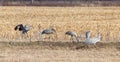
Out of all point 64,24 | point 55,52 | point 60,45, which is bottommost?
Result: point 64,24

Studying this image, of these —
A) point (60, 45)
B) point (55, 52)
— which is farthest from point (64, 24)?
point (55, 52)

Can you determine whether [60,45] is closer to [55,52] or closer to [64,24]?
[55,52]

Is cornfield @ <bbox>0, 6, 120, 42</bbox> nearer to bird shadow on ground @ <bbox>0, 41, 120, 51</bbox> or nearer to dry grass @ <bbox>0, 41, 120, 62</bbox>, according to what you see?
bird shadow on ground @ <bbox>0, 41, 120, 51</bbox>

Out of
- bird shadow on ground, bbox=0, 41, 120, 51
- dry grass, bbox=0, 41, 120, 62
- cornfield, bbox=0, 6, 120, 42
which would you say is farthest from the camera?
cornfield, bbox=0, 6, 120, 42

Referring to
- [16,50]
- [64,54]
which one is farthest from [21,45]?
[64,54]

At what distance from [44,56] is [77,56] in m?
1.02

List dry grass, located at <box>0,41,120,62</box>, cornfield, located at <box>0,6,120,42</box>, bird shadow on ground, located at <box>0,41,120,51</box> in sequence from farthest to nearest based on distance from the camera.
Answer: cornfield, located at <box>0,6,120,42</box> → bird shadow on ground, located at <box>0,41,120,51</box> → dry grass, located at <box>0,41,120,62</box>

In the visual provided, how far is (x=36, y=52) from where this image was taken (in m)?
16.5

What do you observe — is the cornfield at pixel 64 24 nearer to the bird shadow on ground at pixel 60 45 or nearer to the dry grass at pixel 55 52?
the bird shadow on ground at pixel 60 45

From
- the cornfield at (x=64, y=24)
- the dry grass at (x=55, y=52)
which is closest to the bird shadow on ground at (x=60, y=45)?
the dry grass at (x=55, y=52)

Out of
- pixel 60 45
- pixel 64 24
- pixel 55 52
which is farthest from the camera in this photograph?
pixel 64 24

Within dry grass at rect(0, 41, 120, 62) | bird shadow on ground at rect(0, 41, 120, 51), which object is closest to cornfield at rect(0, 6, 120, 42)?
bird shadow on ground at rect(0, 41, 120, 51)

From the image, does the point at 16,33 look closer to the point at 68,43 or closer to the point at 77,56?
the point at 68,43

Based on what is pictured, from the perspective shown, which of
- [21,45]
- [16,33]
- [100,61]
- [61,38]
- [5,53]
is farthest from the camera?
[16,33]
